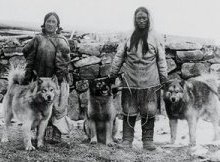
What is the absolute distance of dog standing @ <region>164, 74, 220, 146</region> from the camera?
6.65 m

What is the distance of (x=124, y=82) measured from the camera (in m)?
6.27

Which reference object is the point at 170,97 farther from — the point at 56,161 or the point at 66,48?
the point at 56,161

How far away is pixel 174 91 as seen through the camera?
260 inches

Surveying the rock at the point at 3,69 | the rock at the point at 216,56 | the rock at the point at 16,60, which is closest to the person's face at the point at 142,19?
the rock at the point at 216,56

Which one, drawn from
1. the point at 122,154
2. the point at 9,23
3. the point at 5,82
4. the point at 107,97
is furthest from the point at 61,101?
the point at 9,23

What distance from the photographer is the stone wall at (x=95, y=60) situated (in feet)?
28.0

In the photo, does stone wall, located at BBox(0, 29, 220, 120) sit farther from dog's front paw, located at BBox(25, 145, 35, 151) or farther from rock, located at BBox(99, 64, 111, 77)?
dog's front paw, located at BBox(25, 145, 35, 151)

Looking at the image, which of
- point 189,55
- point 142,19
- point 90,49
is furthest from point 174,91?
point 90,49

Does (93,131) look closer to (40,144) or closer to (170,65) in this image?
(40,144)

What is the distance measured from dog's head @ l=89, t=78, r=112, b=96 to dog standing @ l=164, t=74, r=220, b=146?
1028 millimetres

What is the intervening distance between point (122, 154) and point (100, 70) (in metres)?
3.04

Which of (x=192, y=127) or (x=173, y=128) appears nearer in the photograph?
(x=192, y=127)

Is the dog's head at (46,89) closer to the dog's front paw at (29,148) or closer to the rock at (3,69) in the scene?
the dog's front paw at (29,148)

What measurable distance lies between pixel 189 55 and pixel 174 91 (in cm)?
218
